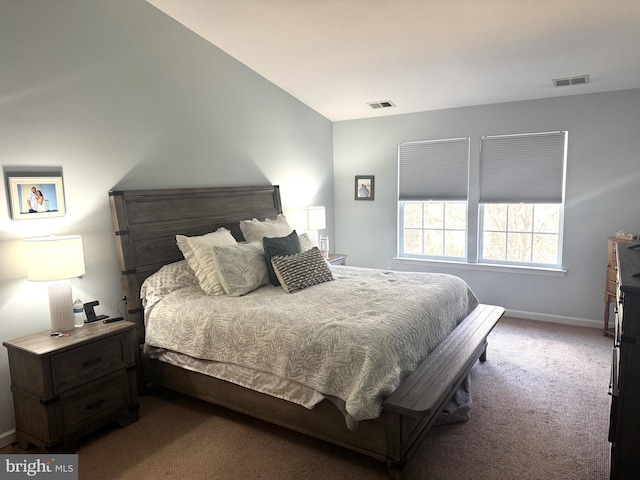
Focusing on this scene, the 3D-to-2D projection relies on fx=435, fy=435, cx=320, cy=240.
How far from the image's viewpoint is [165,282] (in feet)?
10.4

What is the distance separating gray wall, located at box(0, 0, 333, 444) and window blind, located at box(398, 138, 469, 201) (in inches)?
74.3

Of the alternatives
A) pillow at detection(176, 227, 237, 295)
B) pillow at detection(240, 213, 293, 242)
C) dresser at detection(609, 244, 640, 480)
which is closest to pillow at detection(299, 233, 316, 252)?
pillow at detection(240, 213, 293, 242)

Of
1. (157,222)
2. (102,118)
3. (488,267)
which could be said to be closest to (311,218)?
(157,222)

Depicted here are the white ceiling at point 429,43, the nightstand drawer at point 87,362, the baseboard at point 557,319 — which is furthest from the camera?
the baseboard at point 557,319

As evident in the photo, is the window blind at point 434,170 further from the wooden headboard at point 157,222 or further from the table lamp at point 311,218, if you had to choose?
the wooden headboard at point 157,222

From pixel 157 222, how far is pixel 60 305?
0.99 m

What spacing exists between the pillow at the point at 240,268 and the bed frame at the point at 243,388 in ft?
1.77

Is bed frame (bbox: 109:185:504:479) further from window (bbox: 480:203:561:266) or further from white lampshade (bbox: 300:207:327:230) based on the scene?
window (bbox: 480:203:561:266)

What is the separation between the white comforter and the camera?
2.23 metres

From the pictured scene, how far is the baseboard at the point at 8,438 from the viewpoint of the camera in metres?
2.58

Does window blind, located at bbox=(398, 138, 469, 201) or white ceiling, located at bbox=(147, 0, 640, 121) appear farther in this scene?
window blind, located at bbox=(398, 138, 469, 201)

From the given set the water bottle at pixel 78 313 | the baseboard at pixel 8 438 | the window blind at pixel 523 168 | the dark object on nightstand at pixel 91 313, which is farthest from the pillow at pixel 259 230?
the window blind at pixel 523 168

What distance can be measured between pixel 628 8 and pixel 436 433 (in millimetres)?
2945

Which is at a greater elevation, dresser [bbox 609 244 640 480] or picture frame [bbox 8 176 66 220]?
picture frame [bbox 8 176 66 220]
